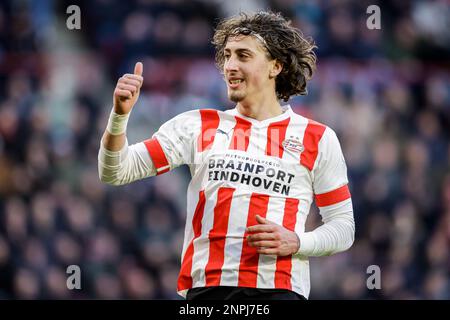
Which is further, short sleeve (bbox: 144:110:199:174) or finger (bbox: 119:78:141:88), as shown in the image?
short sleeve (bbox: 144:110:199:174)

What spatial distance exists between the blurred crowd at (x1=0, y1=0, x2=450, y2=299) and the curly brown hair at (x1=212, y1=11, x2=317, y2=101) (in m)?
2.97

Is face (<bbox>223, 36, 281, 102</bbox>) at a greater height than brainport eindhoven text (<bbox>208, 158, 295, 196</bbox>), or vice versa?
face (<bbox>223, 36, 281, 102</bbox>)

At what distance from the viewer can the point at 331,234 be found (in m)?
3.36

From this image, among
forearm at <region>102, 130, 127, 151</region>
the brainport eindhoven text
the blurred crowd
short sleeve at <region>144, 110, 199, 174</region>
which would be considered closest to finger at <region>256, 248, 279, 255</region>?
the brainport eindhoven text

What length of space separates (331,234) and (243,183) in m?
0.43

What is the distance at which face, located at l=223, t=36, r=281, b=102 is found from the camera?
3455mm

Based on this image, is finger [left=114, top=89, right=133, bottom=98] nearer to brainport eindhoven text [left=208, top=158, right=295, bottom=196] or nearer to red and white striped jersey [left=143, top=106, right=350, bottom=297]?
red and white striped jersey [left=143, top=106, right=350, bottom=297]

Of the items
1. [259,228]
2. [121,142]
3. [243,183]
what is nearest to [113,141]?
[121,142]

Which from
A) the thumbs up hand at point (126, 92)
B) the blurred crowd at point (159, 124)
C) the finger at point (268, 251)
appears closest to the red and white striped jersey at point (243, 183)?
the finger at point (268, 251)

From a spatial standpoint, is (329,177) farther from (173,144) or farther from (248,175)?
(173,144)

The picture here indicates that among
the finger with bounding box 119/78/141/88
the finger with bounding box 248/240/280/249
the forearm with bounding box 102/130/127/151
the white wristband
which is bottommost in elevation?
the finger with bounding box 248/240/280/249

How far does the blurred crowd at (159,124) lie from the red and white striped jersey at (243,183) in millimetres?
3269

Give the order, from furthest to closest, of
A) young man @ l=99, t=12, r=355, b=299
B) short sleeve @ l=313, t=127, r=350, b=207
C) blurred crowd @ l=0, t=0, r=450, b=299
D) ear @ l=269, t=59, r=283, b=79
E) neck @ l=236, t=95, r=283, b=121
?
1. blurred crowd @ l=0, t=0, r=450, b=299
2. ear @ l=269, t=59, r=283, b=79
3. neck @ l=236, t=95, r=283, b=121
4. short sleeve @ l=313, t=127, r=350, b=207
5. young man @ l=99, t=12, r=355, b=299

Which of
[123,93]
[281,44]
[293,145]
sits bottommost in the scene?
[293,145]
